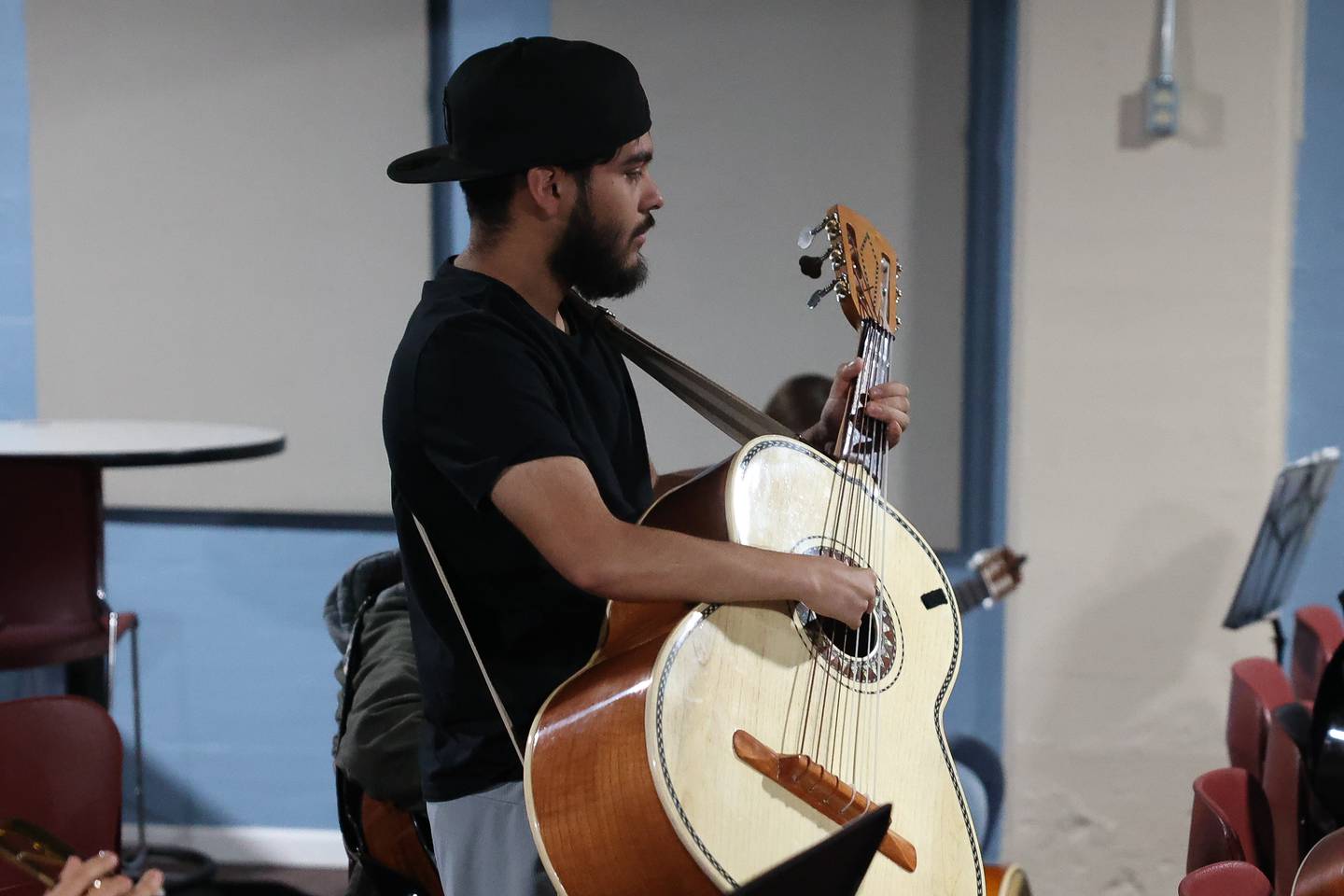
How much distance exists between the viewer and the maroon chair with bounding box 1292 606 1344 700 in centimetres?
274

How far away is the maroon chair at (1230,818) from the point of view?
6.01ft

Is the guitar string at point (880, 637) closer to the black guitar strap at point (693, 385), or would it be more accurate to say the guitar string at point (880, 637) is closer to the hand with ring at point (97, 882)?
the black guitar strap at point (693, 385)

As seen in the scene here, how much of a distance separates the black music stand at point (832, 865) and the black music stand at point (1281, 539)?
2.00 meters

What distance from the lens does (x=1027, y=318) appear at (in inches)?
130

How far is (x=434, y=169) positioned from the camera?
1.53m

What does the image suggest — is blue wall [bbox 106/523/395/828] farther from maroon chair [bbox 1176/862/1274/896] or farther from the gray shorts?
maroon chair [bbox 1176/862/1274/896]

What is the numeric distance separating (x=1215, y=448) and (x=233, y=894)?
2.64 meters

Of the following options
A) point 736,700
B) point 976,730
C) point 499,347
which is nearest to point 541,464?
point 499,347

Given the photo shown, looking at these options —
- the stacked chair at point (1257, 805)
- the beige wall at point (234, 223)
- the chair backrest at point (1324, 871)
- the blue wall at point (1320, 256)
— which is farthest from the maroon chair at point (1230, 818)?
the beige wall at point (234, 223)

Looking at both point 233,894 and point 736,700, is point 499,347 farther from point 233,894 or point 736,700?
point 233,894

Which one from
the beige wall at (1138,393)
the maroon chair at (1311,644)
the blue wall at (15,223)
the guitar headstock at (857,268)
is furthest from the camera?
the blue wall at (15,223)

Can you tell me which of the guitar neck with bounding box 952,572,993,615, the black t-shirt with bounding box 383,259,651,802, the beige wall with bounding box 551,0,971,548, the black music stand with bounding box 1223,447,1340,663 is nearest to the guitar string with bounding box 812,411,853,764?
the black t-shirt with bounding box 383,259,651,802

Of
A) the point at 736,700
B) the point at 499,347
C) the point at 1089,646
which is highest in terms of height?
the point at 499,347

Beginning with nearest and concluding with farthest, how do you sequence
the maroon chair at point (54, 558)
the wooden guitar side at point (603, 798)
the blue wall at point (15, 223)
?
the wooden guitar side at point (603, 798) → the maroon chair at point (54, 558) → the blue wall at point (15, 223)
